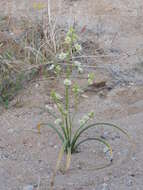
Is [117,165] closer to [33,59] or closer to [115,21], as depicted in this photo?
[33,59]

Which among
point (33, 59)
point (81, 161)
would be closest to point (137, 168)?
point (81, 161)

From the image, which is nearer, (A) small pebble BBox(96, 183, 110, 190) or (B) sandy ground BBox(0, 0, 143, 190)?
(A) small pebble BBox(96, 183, 110, 190)

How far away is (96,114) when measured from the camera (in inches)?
145

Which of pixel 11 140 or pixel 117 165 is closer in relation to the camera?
pixel 117 165

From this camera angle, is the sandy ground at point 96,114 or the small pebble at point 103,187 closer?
the small pebble at point 103,187

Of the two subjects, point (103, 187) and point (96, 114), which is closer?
point (103, 187)

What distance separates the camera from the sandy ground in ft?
9.31

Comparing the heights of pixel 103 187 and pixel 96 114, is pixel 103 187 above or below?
below

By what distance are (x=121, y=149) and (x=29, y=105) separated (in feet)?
3.34

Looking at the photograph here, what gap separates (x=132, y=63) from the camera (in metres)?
4.51

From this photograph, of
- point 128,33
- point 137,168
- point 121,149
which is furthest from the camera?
point 128,33

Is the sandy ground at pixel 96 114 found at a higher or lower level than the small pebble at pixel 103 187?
higher

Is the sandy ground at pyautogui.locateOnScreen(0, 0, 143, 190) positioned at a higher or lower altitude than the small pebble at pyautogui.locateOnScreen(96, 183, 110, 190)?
higher

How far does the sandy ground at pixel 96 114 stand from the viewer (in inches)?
112
